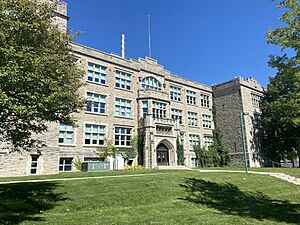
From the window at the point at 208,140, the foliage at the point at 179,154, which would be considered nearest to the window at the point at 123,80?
the foliage at the point at 179,154

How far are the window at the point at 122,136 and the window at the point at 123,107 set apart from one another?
6.20 feet

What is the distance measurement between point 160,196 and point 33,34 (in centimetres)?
964

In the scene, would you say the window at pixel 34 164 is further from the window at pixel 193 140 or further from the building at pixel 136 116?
the window at pixel 193 140

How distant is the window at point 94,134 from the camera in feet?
94.0

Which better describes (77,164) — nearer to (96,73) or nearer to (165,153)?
(96,73)

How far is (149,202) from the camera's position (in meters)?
12.5

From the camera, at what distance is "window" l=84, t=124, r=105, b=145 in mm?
28641

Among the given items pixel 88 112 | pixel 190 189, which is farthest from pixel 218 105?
pixel 190 189

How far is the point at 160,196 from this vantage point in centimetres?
1343

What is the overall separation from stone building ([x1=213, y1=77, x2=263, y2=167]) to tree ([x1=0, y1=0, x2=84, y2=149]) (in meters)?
32.9

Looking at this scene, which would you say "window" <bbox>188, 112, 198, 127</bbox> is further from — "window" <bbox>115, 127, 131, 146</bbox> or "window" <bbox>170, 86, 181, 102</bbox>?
"window" <bbox>115, 127, 131, 146</bbox>

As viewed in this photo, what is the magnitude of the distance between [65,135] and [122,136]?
7252 millimetres

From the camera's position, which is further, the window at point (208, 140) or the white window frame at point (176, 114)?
the window at point (208, 140)

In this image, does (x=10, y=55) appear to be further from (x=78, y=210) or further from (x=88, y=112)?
(x=88, y=112)
